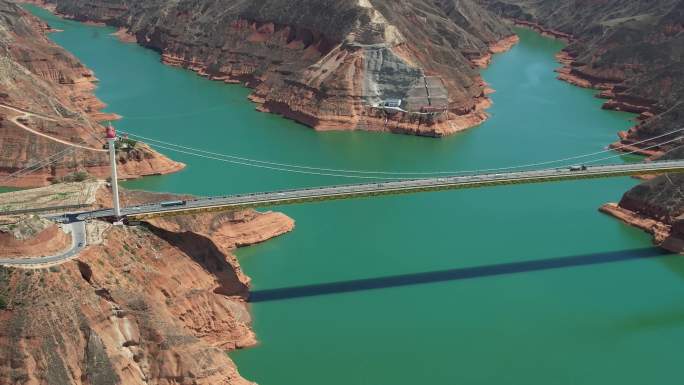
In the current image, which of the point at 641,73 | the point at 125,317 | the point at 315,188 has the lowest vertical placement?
the point at 125,317

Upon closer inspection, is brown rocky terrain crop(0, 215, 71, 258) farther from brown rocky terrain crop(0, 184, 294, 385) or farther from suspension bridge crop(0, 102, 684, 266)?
brown rocky terrain crop(0, 184, 294, 385)

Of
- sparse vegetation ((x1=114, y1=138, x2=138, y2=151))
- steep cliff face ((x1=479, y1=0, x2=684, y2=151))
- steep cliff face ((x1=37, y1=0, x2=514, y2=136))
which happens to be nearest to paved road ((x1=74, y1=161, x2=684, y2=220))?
sparse vegetation ((x1=114, y1=138, x2=138, y2=151))

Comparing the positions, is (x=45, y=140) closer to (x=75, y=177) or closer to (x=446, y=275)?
(x=75, y=177)

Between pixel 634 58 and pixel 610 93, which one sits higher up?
pixel 634 58

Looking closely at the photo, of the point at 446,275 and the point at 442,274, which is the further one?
the point at 442,274

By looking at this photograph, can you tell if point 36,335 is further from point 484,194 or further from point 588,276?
point 484,194

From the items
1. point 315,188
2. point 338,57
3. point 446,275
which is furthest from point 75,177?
point 338,57
